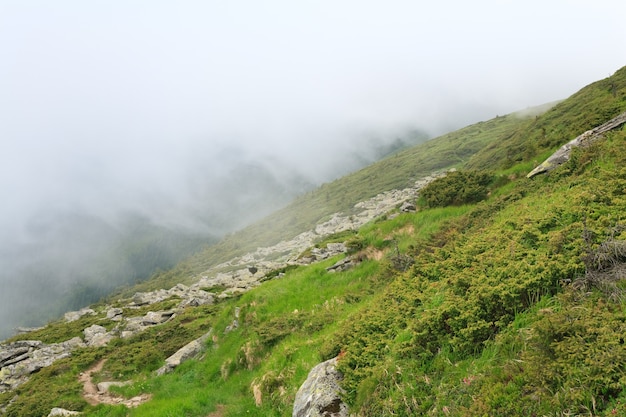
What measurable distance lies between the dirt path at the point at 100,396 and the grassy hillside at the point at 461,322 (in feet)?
1.84

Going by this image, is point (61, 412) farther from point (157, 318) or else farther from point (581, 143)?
point (581, 143)

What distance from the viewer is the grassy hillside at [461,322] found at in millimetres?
5531

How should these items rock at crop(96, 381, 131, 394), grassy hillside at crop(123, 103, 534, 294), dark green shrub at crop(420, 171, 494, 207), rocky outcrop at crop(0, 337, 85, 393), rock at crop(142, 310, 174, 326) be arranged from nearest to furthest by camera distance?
1. dark green shrub at crop(420, 171, 494, 207)
2. rock at crop(96, 381, 131, 394)
3. rocky outcrop at crop(0, 337, 85, 393)
4. rock at crop(142, 310, 174, 326)
5. grassy hillside at crop(123, 103, 534, 294)

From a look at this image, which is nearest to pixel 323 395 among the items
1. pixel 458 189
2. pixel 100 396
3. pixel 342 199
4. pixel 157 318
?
pixel 458 189

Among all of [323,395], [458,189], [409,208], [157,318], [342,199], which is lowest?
[323,395]

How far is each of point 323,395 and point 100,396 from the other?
1828cm

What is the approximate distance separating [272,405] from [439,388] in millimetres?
6985

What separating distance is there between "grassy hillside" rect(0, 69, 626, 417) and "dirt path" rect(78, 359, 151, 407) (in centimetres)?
56

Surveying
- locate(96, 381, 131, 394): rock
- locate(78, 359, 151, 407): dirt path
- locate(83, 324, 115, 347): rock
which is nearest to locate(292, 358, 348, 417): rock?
locate(78, 359, 151, 407): dirt path

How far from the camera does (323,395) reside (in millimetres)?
8805

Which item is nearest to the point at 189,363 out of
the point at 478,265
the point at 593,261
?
the point at 478,265

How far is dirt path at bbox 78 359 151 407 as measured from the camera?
18.5 metres

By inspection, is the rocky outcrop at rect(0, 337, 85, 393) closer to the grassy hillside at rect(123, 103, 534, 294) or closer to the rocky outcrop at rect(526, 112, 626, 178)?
the rocky outcrop at rect(526, 112, 626, 178)

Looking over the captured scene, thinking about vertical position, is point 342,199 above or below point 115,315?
above
